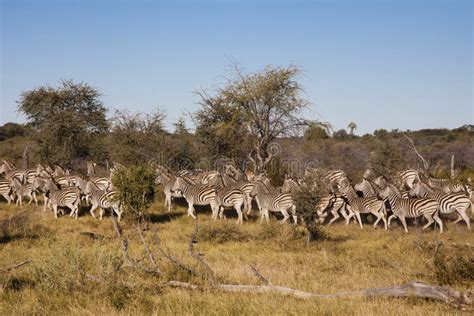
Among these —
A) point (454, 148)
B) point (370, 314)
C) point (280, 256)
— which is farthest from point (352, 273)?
point (454, 148)

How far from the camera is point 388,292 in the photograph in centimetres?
726

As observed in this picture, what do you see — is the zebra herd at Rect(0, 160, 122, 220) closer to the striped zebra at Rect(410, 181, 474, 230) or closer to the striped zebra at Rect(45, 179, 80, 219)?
the striped zebra at Rect(45, 179, 80, 219)

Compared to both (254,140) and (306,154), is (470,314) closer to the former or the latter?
(254,140)

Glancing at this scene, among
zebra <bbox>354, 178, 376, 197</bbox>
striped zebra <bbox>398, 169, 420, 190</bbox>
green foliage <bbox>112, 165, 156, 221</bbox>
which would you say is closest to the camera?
green foliage <bbox>112, 165, 156, 221</bbox>

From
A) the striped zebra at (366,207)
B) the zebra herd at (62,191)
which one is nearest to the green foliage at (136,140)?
the zebra herd at (62,191)

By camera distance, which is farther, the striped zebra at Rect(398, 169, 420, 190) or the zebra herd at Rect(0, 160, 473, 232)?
the striped zebra at Rect(398, 169, 420, 190)

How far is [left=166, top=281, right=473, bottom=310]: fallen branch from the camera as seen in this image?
21.9ft

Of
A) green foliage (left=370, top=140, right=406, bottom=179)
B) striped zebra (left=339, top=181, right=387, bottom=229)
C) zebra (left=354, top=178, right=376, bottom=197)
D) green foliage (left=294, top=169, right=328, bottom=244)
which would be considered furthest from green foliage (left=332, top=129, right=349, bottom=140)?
green foliage (left=294, top=169, right=328, bottom=244)

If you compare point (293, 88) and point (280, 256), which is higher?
point (293, 88)

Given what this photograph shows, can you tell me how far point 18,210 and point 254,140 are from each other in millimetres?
11101

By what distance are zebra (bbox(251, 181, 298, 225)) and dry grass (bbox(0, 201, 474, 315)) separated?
0.96m

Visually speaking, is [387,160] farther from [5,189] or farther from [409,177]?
[5,189]

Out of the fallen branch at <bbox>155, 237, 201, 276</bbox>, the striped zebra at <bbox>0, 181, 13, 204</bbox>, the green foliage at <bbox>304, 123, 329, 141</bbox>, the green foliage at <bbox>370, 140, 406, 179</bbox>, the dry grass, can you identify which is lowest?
the dry grass

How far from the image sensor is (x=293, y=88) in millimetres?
23969
